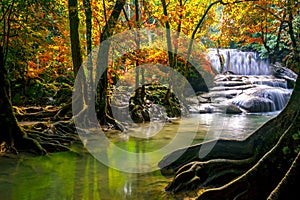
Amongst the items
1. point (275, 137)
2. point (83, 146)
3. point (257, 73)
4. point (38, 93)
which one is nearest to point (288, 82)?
point (257, 73)

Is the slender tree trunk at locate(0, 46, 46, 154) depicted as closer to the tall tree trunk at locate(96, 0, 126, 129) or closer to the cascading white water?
the tall tree trunk at locate(96, 0, 126, 129)

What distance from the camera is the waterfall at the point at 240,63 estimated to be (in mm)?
30156

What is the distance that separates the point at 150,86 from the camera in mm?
19219

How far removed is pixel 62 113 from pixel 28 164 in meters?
5.63

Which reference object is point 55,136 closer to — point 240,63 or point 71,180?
point 71,180

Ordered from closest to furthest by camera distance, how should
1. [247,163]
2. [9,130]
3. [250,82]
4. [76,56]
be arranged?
[247,163] → [9,130] → [76,56] → [250,82]

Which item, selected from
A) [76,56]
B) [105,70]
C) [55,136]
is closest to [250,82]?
[105,70]

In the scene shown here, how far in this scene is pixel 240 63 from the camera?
101ft

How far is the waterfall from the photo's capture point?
30156 mm

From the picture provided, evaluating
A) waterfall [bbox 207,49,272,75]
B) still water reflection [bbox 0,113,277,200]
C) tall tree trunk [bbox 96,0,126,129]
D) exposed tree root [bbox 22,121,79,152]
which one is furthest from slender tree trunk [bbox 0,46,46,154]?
waterfall [bbox 207,49,272,75]

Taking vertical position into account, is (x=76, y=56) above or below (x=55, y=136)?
above

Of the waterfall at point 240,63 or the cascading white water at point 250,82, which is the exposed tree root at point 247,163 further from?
the waterfall at point 240,63

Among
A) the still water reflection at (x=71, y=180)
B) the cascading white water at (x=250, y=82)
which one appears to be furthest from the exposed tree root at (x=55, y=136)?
the cascading white water at (x=250, y=82)

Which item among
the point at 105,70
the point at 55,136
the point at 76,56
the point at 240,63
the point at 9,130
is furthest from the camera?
the point at 240,63
